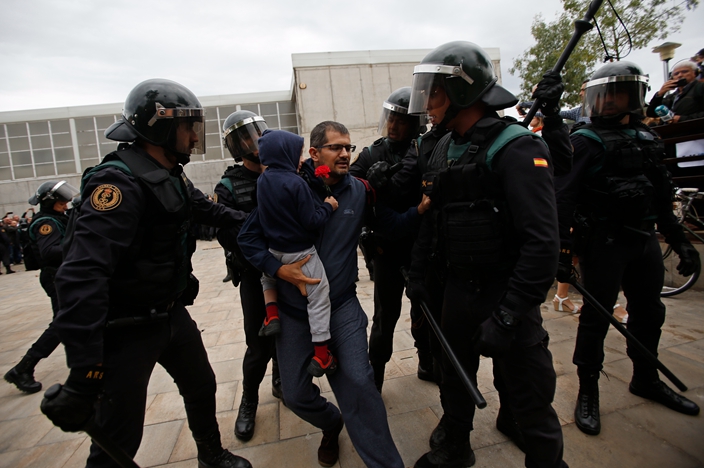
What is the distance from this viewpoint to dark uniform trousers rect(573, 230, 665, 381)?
2529 mm

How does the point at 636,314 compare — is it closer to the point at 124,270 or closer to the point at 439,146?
the point at 439,146

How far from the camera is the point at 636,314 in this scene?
2670mm

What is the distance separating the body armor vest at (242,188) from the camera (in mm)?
2844

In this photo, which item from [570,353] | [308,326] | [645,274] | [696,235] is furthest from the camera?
[696,235]

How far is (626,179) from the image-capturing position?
2.50 m

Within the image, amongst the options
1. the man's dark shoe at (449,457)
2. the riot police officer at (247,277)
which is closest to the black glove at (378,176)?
the riot police officer at (247,277)

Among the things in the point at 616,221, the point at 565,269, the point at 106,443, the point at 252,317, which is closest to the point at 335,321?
the point at 252,317

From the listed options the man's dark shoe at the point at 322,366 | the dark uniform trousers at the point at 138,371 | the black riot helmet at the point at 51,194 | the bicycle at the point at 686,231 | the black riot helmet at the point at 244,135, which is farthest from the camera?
the bicycle at the point at 686,231


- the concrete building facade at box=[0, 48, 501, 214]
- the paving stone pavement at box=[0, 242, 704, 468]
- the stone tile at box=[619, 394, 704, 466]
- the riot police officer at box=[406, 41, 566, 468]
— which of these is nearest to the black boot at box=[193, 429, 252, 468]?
the paving stone pavement at box=[0, 242, 704, 468]

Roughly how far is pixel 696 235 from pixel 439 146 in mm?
4833

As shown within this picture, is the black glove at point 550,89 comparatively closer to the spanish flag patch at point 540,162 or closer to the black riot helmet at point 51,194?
the spanish flag patch at point 540,162

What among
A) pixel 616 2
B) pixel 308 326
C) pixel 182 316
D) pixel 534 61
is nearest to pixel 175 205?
pixel 182 316

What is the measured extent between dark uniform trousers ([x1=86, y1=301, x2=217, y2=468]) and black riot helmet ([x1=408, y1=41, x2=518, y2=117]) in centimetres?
190

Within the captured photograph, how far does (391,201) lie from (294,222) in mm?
878
